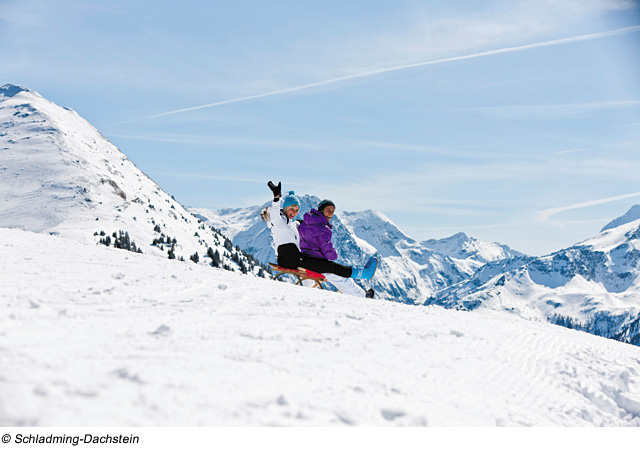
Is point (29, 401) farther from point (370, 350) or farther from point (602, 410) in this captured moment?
point (602, 410)

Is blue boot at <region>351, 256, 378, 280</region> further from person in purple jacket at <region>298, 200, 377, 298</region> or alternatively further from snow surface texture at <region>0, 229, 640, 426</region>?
snow surface texture at <region>0, 229, 640, 426</region>

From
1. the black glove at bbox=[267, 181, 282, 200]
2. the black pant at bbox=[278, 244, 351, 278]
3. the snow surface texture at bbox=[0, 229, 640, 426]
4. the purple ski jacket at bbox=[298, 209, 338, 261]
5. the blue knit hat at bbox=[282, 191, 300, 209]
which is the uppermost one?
the black glove at bbox=[267, 181, 282, 200]

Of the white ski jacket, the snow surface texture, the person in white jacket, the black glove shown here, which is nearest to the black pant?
the person in white jacket

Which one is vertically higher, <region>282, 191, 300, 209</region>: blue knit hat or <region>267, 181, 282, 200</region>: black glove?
<region>267, 181, 282, 200</region>: black glove

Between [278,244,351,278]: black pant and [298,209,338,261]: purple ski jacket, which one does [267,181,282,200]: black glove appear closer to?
[298,209,338,261]: purple ski jacket


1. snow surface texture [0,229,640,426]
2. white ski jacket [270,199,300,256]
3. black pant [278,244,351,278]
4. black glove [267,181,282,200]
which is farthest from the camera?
black pant [278,244,351,278]

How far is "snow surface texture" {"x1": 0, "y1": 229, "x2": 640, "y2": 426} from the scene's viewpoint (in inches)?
151

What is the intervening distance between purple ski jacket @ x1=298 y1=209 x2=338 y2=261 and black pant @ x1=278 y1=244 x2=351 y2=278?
0.69 feet

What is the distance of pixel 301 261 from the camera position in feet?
39.9

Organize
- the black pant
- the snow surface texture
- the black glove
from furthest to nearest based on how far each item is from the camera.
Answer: the black pant < the black glove < the snow surface texture

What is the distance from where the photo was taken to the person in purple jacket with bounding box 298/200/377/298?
480 inches

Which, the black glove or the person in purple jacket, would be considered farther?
the person in purple jacket

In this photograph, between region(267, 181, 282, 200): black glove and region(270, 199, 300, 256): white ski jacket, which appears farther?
region(270, 199, 300, 256): white ski jacket

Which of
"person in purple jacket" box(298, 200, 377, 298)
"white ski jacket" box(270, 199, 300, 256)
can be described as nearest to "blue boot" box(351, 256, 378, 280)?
"person in purple jacket" box(298, 200, 377, 298)
